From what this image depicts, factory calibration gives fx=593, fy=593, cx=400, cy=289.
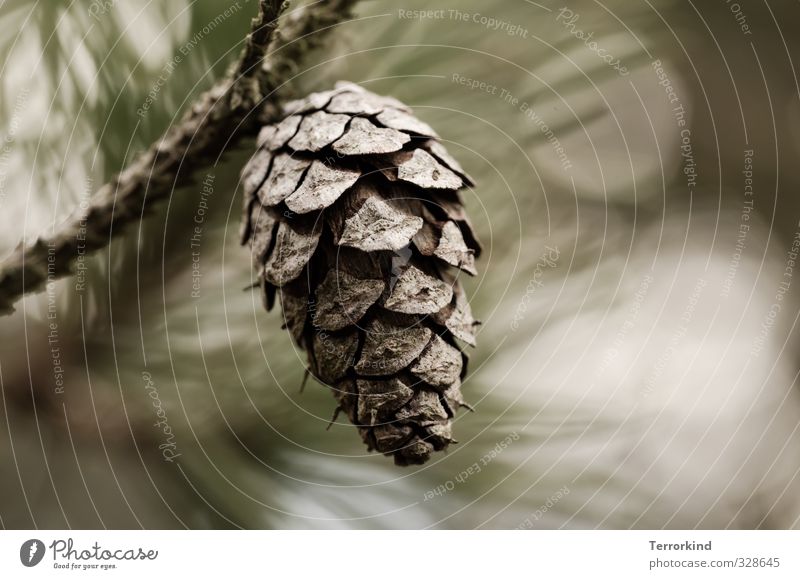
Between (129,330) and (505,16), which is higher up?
(505,16)

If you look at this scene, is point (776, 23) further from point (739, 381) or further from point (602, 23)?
point (739, 381)

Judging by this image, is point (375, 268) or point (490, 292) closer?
point (375, 268)

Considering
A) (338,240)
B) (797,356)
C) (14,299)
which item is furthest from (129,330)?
(797,356)
